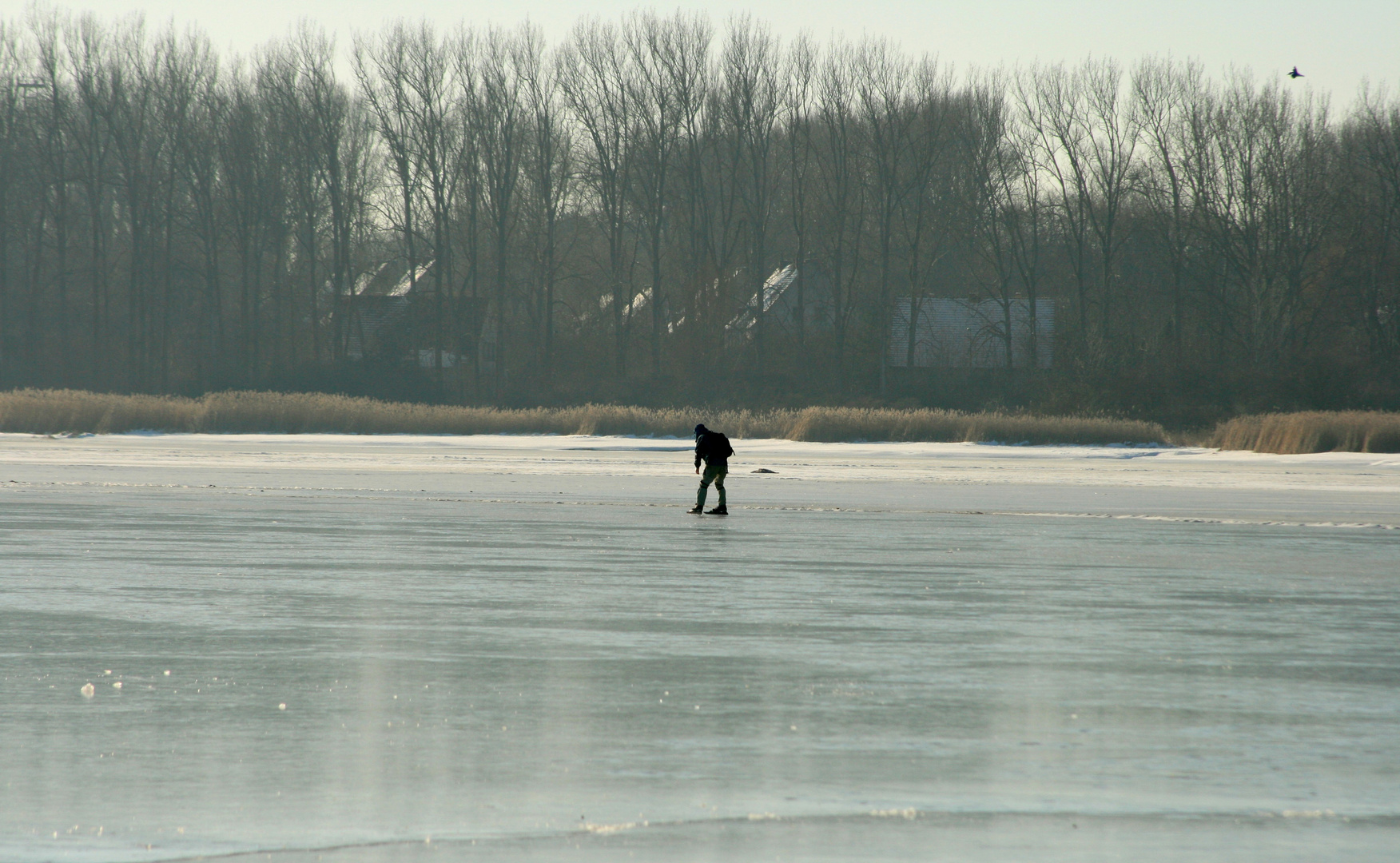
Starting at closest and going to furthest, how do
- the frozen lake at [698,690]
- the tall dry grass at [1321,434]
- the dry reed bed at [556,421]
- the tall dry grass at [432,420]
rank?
the frozen lake at [698,690] → the tall dry grass at [1321,434] → the dry reed bed at [556,421] → the tall dry grass at [432,420]

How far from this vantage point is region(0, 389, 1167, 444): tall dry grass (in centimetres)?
3703

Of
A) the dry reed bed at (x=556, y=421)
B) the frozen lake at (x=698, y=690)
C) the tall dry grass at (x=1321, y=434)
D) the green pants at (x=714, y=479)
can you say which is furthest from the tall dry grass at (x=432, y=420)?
the frozen lake at (x=698, y=690)

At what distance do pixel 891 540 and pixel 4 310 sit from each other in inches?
2317

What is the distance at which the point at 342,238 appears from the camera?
63.3m

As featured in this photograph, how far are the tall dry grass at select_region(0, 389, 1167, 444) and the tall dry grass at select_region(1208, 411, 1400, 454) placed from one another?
146 inches

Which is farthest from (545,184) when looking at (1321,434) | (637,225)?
(1321,434)

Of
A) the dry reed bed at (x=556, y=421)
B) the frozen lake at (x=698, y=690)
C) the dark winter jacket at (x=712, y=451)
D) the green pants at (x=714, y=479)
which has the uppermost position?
the dry reed bed at (x=556, y=421)

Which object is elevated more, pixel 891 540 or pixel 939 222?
pixel 939 222

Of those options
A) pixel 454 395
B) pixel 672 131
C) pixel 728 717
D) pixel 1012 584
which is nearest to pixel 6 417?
pixel 454 395

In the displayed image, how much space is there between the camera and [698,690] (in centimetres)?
679

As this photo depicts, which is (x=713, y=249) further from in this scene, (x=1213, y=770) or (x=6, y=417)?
(x=1213, y=770)

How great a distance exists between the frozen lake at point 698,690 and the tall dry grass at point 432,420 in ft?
69.4

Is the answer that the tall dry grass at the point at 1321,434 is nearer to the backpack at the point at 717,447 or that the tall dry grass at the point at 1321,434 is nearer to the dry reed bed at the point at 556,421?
the dry reed bed at the point at 556,421

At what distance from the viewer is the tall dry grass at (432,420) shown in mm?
37031
